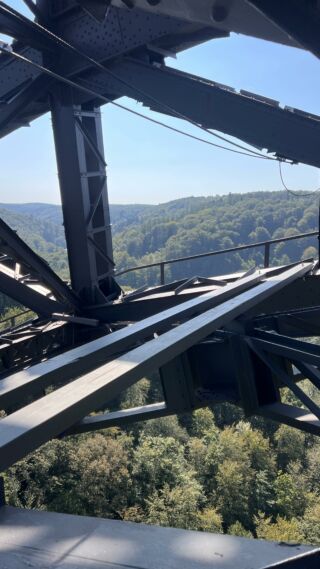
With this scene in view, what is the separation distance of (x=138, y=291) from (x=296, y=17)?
5809 millimetres

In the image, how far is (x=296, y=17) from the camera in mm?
2320

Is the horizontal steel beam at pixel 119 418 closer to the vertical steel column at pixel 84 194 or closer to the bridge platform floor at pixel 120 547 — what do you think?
the vertical steel column at pixel 84 194

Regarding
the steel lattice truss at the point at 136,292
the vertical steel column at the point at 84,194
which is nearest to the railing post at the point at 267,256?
the steel lattice truss at the point at 136,292

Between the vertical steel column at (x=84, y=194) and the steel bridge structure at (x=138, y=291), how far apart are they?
0.07ft

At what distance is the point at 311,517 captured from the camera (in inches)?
1746

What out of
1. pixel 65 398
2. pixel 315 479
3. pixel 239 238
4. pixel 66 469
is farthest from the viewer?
pixel 239 238

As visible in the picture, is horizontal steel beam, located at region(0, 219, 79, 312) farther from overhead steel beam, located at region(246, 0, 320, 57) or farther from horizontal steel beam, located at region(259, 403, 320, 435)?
overhead steel beam, located at region(246, 0, 320, 57)

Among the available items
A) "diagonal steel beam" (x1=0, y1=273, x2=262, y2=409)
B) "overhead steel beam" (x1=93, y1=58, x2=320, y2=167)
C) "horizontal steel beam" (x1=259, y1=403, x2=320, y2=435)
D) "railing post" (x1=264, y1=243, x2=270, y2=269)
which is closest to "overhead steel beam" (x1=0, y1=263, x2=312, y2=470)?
"diagonal steel beam" (x1=0, y1=273, x2=262, y2=409)

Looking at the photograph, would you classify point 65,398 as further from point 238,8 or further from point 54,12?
point 54,12

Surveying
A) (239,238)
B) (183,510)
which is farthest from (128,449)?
(239,238)

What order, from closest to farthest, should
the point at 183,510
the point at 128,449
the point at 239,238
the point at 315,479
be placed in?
A: the point at 183,510 < the point at 128,449 < the point at 315,479 < the point at 239,238

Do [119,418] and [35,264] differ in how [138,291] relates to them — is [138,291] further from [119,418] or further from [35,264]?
[119,418]

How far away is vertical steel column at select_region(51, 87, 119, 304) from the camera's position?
725 cm

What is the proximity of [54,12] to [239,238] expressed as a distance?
118 meters
